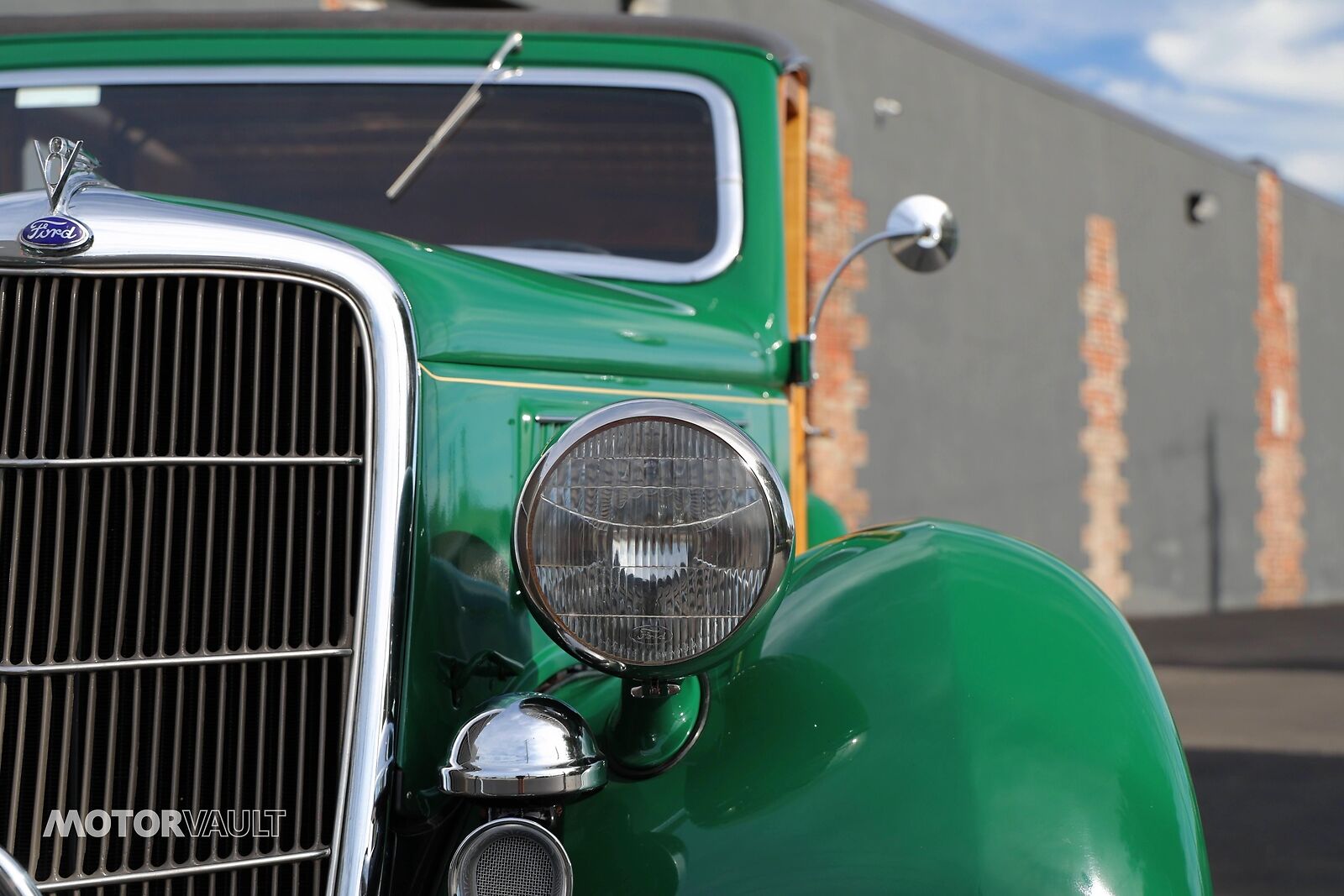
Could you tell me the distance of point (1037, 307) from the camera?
13805 mm

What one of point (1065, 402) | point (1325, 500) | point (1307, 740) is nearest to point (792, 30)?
point (1065, 402)

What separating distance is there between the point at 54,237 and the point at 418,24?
4.54ft

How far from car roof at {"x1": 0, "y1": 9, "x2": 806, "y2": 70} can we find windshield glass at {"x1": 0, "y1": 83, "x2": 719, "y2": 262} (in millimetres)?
137

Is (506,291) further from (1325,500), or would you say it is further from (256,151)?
(1325,500)

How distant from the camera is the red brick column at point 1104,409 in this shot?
14.4 meters

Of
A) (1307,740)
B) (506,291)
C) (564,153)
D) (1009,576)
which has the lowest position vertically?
(1307,740)

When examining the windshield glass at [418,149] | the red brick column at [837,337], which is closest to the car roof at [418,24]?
the windshield glass at [418,149]

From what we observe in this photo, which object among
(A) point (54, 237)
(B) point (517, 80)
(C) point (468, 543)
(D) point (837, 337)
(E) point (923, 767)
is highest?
(D) point (837, 337)

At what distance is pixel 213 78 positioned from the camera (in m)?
2.77

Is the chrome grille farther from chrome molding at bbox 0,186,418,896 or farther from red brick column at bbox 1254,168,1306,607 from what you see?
red brick column at bbox 1254,168,1306,607

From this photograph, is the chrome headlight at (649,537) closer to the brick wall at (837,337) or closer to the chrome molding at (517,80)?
the chrome molding at (517,80)

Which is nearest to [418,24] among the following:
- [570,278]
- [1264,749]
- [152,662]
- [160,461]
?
[570,278]

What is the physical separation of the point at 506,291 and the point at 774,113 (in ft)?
3.40

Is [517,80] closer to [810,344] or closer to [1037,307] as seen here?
[810,344]
